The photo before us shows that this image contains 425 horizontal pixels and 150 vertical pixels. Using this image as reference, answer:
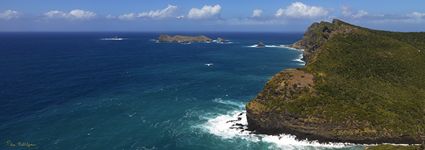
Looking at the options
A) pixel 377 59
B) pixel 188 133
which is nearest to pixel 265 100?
pixel 188 133

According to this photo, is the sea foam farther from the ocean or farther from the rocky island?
the rocky island

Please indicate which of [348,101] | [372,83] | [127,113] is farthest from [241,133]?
[372,83]

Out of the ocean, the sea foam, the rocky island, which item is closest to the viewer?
the sea foam

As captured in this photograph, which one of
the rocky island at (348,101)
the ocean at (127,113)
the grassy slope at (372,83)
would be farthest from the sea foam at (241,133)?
the grassy slope at (372,83)

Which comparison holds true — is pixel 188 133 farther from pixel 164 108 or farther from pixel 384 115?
pixel 384 115

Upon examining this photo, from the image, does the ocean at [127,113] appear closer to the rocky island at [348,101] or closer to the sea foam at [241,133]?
the sea foam at [241,133]

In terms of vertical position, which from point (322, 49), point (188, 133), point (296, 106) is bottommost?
point (188, 133)

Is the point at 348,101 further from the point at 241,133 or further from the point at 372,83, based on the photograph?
the point at 241,133

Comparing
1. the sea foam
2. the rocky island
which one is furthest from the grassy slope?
the sea foam
